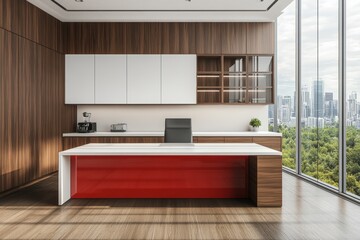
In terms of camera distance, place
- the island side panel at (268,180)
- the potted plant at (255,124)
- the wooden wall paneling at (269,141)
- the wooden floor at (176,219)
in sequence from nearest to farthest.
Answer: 1. the wooden floor at (176,219)
2. the island side panel at (268,180)
3. the wooden wall paneling at (269,141)
4. the potted plant at (255,124)

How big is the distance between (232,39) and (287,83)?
1.31 meters

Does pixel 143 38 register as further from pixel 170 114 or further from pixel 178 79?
pixel 170 114

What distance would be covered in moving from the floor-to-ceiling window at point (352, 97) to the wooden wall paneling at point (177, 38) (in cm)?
280

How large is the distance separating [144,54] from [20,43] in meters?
2.17

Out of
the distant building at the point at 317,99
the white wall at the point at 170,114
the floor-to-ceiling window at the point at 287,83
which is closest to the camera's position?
the distant building at the point at 317,99

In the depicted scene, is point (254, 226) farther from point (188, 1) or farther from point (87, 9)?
point (87, 9)

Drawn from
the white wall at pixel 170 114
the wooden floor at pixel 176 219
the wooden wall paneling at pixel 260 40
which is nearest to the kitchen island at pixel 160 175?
the wooden floor at pixel 176 219

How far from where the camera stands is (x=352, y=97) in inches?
171

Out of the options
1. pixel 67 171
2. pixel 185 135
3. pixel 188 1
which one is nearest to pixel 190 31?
pixel 188 1

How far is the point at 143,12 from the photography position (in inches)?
243

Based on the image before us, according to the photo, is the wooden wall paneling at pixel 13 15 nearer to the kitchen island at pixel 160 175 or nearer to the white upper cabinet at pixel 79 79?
the white upper cabinet at pixel 79 79

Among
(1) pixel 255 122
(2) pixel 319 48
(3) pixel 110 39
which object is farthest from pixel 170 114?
(2) pixel 319 48

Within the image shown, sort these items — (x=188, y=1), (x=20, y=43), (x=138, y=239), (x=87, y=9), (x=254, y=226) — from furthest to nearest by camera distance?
1. (x=87, y=9)
2. (x=188, y=1)
3. (x=20, y=43)
4. (x=254, y=226)
5. (x=138, y=239)

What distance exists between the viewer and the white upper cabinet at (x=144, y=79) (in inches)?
253
